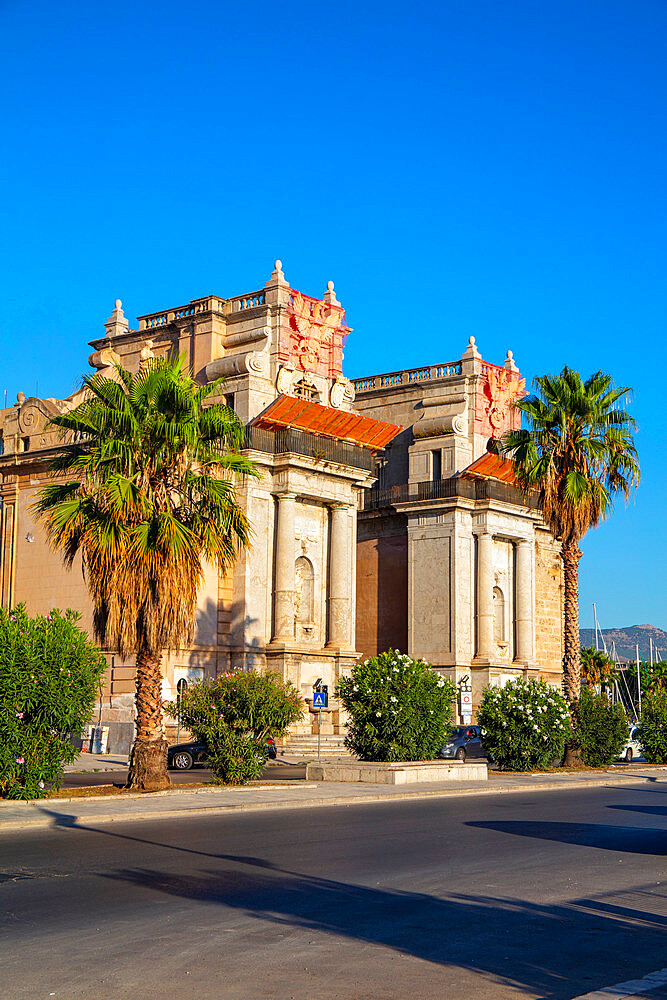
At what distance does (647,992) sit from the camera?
7.44 m

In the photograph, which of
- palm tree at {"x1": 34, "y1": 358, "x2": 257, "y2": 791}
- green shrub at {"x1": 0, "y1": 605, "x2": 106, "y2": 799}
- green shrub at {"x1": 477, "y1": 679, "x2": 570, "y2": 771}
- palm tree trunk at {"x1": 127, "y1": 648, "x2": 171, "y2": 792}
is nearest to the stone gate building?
green shrub at {"x1": 477, "y1": 679, "x2": 570, "y2": 771}

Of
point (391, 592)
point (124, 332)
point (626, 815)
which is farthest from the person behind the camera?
point (391, 592)

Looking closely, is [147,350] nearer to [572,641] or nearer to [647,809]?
[572,641]

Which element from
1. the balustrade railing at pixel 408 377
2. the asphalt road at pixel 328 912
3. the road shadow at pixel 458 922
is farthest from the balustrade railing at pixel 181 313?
the road shadow at pixel 458 922

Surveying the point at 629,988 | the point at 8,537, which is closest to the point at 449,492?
the point at 8,537

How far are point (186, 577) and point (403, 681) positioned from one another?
381 inches

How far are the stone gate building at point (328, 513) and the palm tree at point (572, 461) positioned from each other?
13.3 meters

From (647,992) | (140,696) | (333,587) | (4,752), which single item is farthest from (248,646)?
(647,992)

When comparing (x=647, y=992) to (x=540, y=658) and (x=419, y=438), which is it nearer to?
(x=419, y=438)

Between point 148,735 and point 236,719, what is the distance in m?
2.95

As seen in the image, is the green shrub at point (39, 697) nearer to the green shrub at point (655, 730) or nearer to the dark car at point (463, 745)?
the dark car at point (463, 745)

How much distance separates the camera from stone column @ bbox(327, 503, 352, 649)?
165ft

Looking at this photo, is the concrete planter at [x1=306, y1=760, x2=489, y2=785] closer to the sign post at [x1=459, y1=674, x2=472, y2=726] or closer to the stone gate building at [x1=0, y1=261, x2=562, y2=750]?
the stone gate building at [x1=0, y1=261, x2=562, y2=750]

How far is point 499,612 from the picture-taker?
5853 cm
